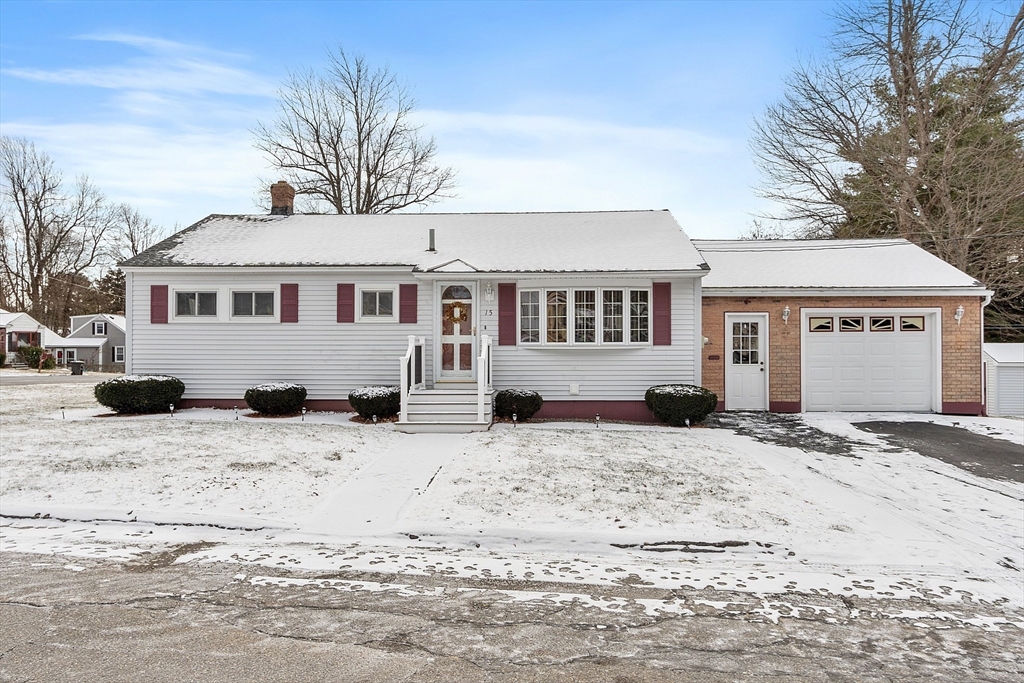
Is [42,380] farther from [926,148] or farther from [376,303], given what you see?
[926,148]

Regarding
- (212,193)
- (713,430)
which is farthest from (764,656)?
(212,193)

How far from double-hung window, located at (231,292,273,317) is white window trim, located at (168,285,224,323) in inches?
12.2

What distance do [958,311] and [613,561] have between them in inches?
477

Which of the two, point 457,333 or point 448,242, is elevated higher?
point 448,242

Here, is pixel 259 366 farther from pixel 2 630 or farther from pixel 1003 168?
pixel 1003 168

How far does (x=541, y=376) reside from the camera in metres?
12.6

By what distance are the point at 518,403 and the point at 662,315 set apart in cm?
357

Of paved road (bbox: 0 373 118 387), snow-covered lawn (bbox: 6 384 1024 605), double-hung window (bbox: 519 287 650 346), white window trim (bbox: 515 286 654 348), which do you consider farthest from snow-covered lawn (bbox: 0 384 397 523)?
paved road (bbox: 0 373 118 387)

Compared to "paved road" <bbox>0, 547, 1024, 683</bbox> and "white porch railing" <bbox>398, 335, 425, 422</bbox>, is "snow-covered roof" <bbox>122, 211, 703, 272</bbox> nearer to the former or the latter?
"white porch railing" <bbox>398, 335, 425, 422</bbox>

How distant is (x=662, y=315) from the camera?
12.3 meters

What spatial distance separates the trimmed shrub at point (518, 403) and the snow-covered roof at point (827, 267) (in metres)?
4.71

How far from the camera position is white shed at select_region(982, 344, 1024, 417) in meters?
14.3

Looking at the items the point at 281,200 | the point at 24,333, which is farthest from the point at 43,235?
the point at 281,200

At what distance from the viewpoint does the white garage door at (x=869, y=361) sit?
13180mm
